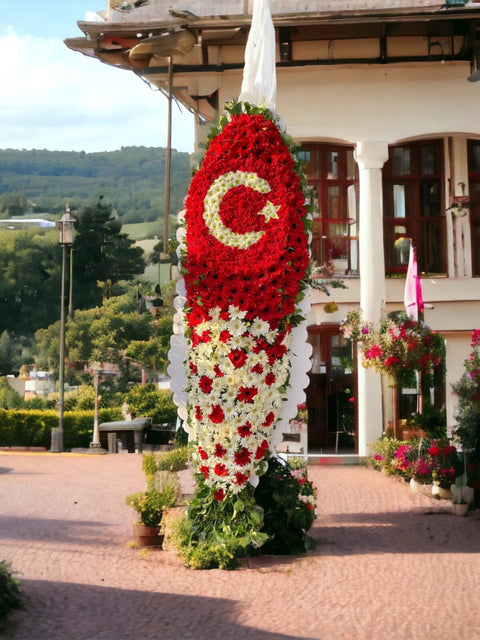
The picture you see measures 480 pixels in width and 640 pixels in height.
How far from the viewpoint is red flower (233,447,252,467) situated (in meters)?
10.4

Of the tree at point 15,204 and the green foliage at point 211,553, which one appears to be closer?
the green foliage at point 211,553

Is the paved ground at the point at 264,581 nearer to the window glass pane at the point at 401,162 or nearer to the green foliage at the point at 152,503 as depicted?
the green foliage at the point at 152,503

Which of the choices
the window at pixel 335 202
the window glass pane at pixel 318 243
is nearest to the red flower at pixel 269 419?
the window glass pane at pixel 318 243

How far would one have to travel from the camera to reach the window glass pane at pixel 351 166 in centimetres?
2202

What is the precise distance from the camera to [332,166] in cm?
2208

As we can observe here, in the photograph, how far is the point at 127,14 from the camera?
67.8 feet

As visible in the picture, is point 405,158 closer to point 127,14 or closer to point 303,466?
point 127,14

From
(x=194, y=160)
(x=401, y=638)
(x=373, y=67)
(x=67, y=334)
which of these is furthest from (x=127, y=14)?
(x=67, y=334)

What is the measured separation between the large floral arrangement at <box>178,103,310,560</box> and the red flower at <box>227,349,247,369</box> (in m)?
0.01

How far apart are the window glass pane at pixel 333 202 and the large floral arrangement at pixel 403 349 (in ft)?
A: 14.2

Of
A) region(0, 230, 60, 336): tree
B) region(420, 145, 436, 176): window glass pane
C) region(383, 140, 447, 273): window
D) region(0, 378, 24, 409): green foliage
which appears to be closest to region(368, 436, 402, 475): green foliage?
region(383, 140, 447, 273): window

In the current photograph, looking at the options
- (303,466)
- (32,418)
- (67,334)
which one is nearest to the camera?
(303,466)

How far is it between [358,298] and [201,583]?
12.5 meters

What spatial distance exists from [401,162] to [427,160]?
567 millimetres
